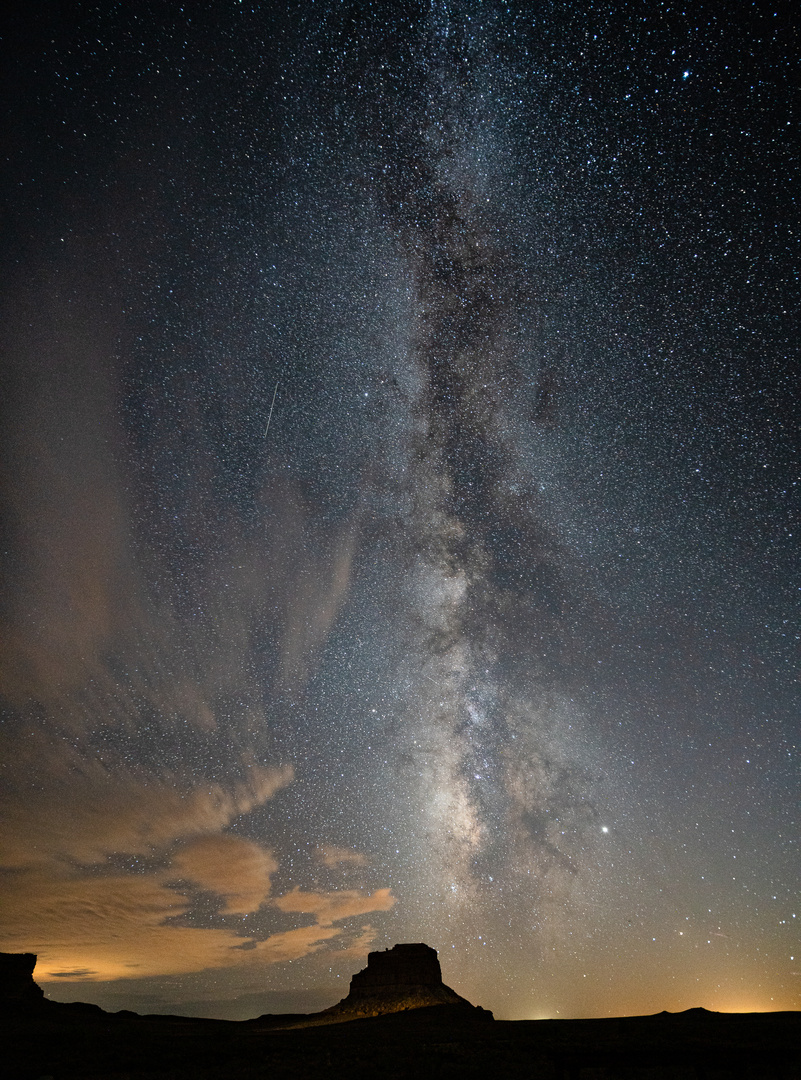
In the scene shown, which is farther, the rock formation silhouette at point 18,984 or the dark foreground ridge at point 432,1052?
the rock formation silhouette at point 18,984

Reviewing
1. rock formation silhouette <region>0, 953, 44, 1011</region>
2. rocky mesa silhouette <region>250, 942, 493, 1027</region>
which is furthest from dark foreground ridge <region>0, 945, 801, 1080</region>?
rocky mesa silhouette <region>250, 942, 493, 1027</region>

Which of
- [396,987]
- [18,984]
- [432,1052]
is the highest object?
[432,1052]

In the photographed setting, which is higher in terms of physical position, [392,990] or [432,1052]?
[432,1052]

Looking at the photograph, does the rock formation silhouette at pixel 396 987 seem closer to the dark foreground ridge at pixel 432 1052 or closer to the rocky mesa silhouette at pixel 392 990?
the rocky mesa silhouette at pixel 392 990

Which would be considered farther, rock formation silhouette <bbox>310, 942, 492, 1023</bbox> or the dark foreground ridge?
rock formation silhouette <bbox>310, 942, 492, 1023</bbox>

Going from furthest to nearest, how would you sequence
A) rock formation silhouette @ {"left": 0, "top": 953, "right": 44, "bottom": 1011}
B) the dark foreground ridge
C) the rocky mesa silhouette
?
the rocky mesa silhouette, rock formation silhouette @ {"left": 0, "top": 953, "right": 44, "bottom": 1011}, the dark foreground ridge

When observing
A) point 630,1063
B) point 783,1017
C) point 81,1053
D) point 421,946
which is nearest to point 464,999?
point 421,946

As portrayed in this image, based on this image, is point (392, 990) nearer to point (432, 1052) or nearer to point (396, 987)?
point (396, 987)

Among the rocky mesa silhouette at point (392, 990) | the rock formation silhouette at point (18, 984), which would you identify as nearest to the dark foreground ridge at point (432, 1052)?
the rock formation silhouette at point (18, 984)

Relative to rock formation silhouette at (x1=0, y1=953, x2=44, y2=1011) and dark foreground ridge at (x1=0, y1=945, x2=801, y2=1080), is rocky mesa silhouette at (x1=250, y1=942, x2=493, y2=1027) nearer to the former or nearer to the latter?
rock formation silhouette at (x1=0, y1=953, x2=44, y2=1011)

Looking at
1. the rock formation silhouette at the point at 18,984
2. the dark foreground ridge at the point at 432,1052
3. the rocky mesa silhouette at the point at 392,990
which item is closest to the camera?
the dark foreground ridge at the point at 432,1052

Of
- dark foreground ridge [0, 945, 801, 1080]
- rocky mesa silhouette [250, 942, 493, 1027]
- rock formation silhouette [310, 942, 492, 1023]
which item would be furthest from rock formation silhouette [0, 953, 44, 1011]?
rock formation silhouette [310, 942, 492, 1023]

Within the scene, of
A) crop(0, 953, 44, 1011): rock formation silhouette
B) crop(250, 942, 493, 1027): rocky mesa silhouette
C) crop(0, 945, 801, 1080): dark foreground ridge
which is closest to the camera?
crop(0, 945, 801, 1080): dark foreground ridge

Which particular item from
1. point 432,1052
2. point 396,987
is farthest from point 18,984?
point 396,987
